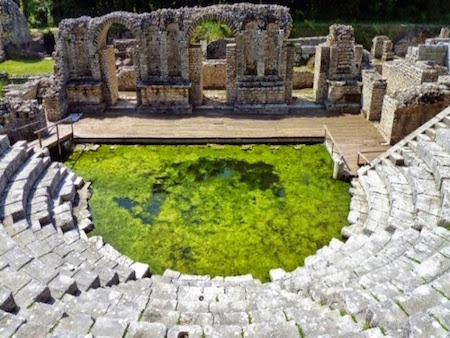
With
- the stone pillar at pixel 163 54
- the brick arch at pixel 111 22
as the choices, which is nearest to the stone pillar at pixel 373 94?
the stone pillar at pixel 163 54

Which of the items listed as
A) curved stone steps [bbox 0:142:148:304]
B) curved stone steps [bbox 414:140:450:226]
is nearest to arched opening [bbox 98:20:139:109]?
curved stone steps [bbox 0:142:148:304]

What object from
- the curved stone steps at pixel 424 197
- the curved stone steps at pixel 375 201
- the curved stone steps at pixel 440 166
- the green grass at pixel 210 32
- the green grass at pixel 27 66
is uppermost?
the green grass at pixel 210 32

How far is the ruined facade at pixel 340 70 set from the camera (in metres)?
15.9

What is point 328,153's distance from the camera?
12953 mm

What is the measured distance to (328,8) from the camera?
31.3m

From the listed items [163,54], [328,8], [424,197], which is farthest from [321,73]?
[328,8]

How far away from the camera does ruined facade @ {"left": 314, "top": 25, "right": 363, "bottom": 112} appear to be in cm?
1586

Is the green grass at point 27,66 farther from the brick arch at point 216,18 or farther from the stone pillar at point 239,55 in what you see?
the stone pillar at point 239,55

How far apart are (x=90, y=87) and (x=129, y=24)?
269 cm

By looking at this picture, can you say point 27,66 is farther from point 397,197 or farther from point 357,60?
point 397,197

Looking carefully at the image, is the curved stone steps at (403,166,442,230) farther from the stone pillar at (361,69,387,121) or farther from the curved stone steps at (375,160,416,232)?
the stone pillar at (361,69,387,121)

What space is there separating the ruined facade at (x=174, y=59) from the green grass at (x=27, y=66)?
6.64 metres

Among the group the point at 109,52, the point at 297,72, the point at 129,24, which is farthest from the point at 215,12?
the point at 297,72

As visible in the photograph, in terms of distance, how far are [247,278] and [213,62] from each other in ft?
44.1
